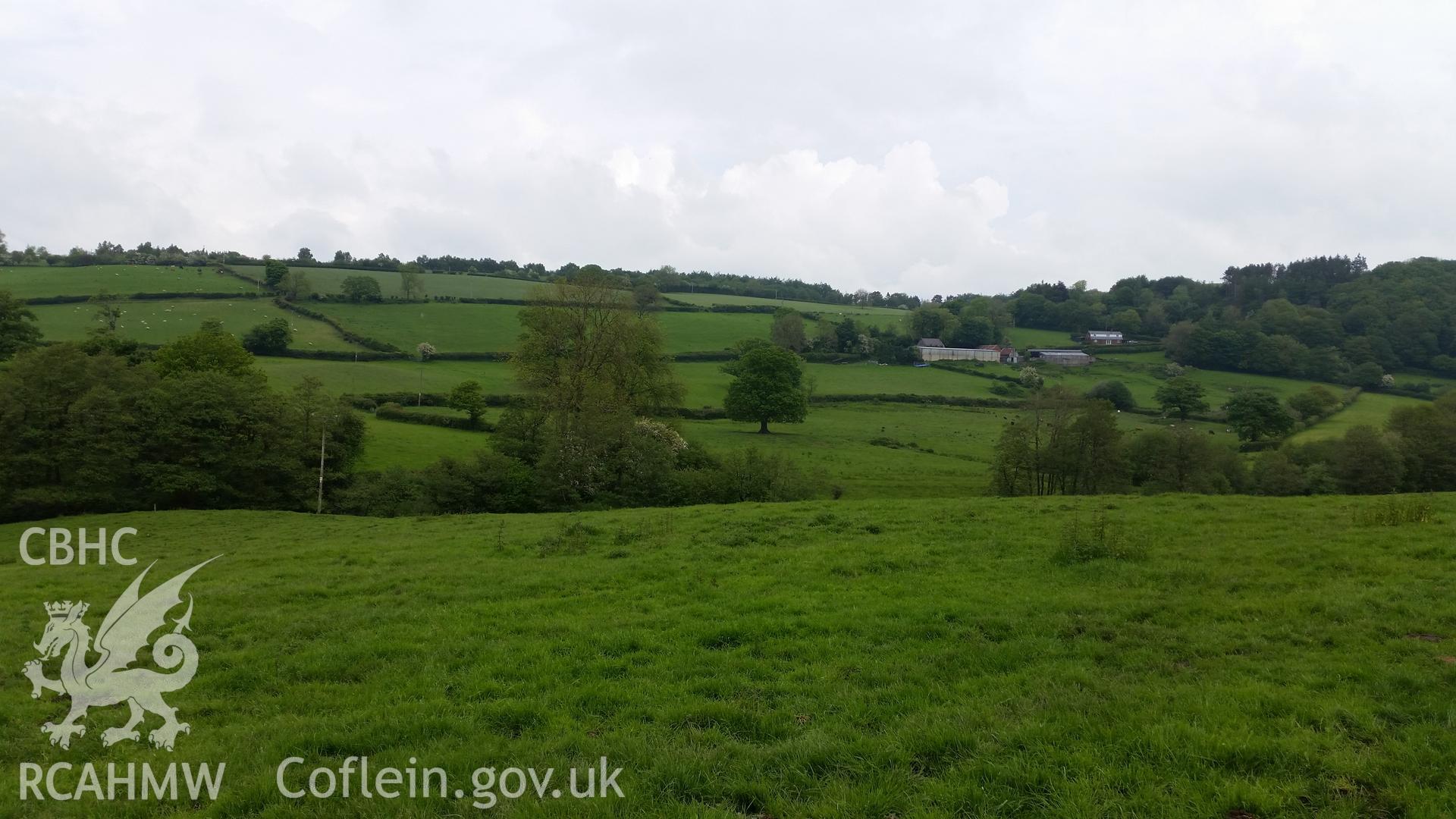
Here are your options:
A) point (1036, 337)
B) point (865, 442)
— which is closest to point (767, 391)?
point (865, 442)

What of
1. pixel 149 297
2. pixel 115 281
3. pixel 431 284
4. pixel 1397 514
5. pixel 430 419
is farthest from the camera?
pixel 431 284

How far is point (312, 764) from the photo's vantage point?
6.32m

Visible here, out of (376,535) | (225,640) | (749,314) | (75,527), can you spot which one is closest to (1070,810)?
(225,640)

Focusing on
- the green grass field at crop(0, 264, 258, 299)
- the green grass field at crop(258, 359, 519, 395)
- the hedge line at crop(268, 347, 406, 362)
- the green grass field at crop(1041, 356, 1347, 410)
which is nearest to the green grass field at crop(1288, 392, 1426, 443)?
the green grass field at crop(1041, 356, 1347, 410)

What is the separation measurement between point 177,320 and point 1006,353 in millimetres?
122708

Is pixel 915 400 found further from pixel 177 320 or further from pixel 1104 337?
pixel 177 320

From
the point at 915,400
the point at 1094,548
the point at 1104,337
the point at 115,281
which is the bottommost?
the point at 1094,548

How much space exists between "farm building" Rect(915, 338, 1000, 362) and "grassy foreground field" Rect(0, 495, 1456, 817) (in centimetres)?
10664

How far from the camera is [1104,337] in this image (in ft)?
446

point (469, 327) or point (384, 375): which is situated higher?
point (469, 327)

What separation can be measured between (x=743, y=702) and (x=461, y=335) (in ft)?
294

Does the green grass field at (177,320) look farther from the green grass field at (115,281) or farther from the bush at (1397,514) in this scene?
the bush at (1397,514)

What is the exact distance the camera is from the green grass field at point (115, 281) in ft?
285

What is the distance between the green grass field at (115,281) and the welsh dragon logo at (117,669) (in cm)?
10332
